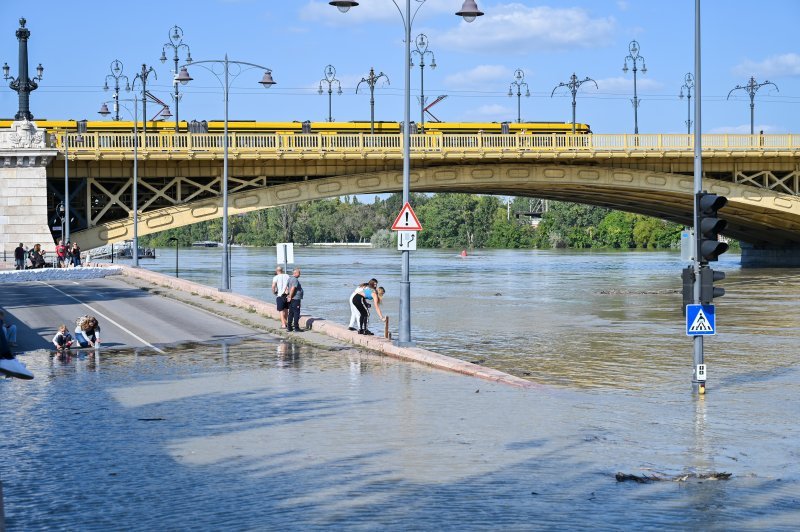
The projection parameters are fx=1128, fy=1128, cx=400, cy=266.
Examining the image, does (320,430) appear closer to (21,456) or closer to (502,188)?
(21,456)

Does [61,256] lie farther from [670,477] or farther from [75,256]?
[670,477]

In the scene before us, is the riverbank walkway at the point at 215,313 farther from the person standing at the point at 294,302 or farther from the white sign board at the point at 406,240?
the white sign board at the point at 406,240

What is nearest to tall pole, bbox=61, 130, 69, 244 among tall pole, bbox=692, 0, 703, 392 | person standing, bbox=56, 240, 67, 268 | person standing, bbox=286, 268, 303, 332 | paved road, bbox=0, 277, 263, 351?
person standing, bbox=56, 240, 67, 268

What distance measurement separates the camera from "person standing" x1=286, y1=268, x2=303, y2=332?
27.3 metres

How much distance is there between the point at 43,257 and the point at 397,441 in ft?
147

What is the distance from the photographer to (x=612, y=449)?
12.9 m

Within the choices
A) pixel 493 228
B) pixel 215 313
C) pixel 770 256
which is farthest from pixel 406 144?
pixel 493 228

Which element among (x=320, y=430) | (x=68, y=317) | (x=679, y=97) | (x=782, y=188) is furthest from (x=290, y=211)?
(x=320, y=430)

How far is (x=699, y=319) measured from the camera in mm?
17531

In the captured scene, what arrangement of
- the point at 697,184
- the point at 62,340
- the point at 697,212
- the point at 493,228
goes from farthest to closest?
the point at 493,228 < the point at 62,340 < the point at 697,184 < the point at 697,212

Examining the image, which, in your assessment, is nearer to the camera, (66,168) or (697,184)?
(697,184)

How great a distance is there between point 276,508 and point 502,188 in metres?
61.8

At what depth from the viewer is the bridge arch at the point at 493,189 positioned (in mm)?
59844

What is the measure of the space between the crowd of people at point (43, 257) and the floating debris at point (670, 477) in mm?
44914
